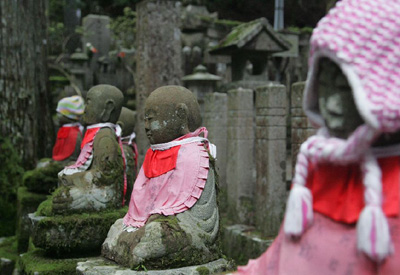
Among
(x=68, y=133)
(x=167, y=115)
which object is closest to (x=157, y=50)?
(x=68, y=133)

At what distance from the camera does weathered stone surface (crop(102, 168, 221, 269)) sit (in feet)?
10.1

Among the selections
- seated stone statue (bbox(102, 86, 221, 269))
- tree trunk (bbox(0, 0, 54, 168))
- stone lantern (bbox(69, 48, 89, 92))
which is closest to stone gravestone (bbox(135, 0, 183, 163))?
tree trunk (bbox(0, 0, 54, 168))

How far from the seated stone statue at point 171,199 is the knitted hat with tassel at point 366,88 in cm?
142

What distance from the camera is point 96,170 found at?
13.9 ft

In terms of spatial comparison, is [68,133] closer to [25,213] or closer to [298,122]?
[25,213]

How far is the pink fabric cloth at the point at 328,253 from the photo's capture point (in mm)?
1699

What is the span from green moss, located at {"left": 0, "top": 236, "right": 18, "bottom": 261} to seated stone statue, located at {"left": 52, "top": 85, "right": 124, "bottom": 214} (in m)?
1.83

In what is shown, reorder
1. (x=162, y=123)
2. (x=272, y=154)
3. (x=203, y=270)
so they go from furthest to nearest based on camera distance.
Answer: (x=272, y=154), (x=162, y=123), (x=203, y=270)

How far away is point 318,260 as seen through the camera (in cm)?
184

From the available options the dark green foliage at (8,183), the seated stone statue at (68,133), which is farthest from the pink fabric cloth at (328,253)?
the dark green foliage at (8,183)

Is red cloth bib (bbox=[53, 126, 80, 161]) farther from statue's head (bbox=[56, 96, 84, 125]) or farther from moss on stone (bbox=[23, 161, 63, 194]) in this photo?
moss on stone (bbox=[23, 161, 63, 194])

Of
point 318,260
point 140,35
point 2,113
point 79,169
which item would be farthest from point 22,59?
point 318,260

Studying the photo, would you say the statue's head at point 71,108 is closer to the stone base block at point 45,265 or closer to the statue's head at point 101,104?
the statue's head at point 101,104

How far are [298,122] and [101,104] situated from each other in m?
1.87
